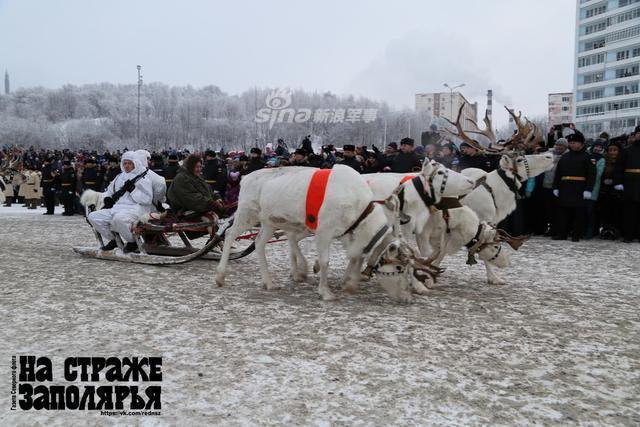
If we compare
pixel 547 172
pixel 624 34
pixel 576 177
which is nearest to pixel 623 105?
pixel 624 34

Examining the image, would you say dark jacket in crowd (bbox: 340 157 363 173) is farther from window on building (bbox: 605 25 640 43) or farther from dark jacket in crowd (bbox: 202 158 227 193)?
window on building (bbox: 605 25 640 43)

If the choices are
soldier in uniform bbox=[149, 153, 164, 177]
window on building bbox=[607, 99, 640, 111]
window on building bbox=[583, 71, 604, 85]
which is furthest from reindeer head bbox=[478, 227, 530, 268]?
window on building bbox=[583, 71, 604, 85]

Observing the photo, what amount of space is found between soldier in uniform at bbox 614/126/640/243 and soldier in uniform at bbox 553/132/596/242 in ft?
1.59

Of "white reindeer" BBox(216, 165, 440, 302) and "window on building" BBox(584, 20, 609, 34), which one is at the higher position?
"window on building" BBox(584, 20, 609, 34)

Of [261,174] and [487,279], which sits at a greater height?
[261,174]

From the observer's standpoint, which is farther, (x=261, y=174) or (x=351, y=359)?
(x=261, y=174)

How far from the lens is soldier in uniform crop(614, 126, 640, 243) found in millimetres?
9320

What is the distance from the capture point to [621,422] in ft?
8.98

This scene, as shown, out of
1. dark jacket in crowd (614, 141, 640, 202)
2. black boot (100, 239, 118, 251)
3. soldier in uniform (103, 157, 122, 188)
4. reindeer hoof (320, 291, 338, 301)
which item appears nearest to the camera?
reindeer hoof (320, 291, 338, 301)

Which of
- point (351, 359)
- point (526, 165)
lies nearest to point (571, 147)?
point (526, 165)

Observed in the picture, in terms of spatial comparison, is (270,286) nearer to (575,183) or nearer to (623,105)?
(575,183)

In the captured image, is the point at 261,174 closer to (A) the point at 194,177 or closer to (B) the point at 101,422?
(A) the point at 194,177

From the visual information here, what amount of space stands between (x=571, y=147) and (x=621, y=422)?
25.9 ft

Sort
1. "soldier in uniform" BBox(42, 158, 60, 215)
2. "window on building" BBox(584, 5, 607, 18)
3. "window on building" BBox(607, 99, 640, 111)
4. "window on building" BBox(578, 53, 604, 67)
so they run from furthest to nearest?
"window on building" BBox(578, 53, 604, 67) < "window on building" BBox(584, 5, 607, 18) < "window on building" BBox(607, 99, 640, 111) < "soldier in uniform" BBox(42, 158, 60, 215)
